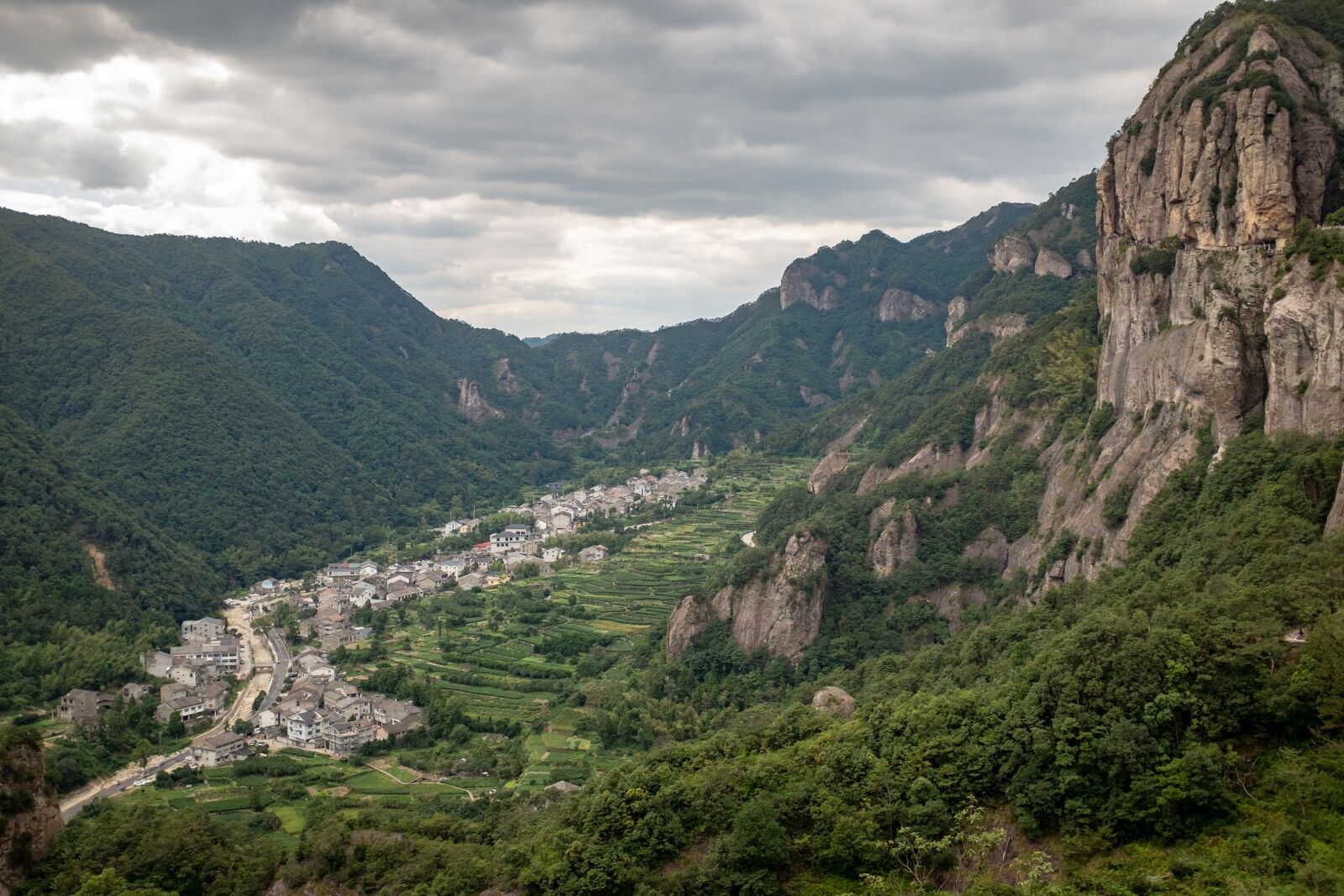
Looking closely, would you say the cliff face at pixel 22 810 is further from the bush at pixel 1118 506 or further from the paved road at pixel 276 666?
the bush at pixel 1118 506

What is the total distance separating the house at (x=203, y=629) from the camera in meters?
74.4

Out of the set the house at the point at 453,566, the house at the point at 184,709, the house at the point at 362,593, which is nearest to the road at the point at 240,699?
the house at the point at 184,709

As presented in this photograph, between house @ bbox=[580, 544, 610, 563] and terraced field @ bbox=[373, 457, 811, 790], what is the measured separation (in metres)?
1.79

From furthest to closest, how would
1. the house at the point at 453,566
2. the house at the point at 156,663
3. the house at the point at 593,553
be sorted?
the house at the point at 453,566 < the house at the point at 593,553 < the house at the point at 156,663

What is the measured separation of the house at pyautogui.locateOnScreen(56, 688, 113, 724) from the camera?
54844mm

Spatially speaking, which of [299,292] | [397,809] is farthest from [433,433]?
[397,809]

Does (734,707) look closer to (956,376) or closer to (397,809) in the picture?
(397,809)

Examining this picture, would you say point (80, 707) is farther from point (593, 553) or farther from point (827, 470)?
point (827, 470)

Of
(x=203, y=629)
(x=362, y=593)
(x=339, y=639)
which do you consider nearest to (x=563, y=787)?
(x=339, y=639)

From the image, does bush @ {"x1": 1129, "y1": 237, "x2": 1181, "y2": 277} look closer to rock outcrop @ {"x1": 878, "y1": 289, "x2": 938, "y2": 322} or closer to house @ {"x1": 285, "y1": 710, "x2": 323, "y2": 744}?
house @ {"x1": 285, "y1": 710, "x2": 323, "y2": 744}

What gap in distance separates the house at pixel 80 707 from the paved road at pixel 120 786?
19.8 ft

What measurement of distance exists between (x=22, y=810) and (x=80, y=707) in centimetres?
2565

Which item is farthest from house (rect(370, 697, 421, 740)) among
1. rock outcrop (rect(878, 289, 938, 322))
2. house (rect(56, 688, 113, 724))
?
rock outcrop (rect(878, 289, 938, 322))

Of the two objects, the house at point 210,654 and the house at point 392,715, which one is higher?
the house at point 210,654
